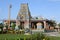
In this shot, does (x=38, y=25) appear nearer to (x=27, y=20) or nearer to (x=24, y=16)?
(x=27, y=20)

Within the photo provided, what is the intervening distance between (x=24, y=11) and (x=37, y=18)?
5.13 m

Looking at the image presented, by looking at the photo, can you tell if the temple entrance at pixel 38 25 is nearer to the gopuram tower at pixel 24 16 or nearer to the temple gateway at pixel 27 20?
the temple gateway at pixel 27 20

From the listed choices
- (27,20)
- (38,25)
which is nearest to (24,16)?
(27,20)

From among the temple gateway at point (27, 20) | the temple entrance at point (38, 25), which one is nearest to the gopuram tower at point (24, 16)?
the temple gateway at point (27, 20)

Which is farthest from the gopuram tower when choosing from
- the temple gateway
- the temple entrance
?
the temple entrance

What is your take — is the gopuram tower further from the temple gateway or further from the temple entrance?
the temple entrance

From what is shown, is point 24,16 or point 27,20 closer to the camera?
point 27,20

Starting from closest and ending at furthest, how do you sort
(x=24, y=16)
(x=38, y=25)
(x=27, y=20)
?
(x=38, y=25), (x=27, y=20), (x=24, y=16)

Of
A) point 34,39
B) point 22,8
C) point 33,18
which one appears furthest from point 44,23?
point 34,39

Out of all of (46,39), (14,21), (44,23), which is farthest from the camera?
(14,21)

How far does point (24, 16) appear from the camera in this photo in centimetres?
6238

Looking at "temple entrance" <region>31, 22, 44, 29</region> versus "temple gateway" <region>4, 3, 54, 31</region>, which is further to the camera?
"temple gateway" <region>4, 3, 54, 31</region>

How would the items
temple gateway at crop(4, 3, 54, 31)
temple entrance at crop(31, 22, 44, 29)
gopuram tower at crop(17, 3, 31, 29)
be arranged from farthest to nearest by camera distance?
gopuram tower at crop(17, 3, 31, 29)
temple gateway at crop(4, 3, 54, 31)
temple entrance at crop(31, 22, 44, 29)

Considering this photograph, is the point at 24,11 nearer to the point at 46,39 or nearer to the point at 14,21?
the point at 14,21
